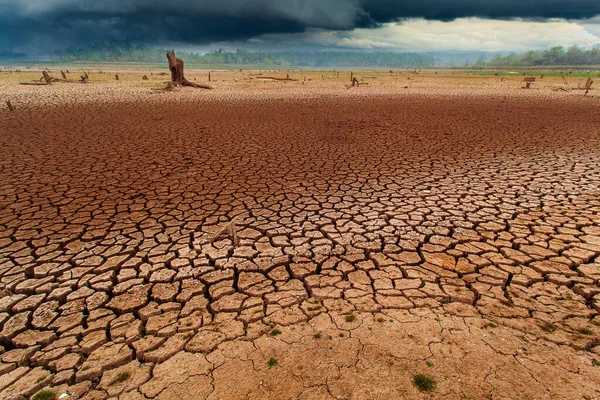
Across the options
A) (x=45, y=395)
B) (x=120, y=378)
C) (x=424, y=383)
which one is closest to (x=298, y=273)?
(x=424, y=383)

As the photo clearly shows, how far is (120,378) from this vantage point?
2.34 meters

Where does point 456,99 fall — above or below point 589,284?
above

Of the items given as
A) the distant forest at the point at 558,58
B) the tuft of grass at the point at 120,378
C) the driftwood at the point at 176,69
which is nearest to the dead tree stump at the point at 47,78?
the driftwood at the point at 176,69

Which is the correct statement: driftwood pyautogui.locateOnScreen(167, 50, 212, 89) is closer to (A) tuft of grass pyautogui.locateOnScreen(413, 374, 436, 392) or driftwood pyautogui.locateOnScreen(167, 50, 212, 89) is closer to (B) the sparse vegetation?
(B) the sparse vegetation

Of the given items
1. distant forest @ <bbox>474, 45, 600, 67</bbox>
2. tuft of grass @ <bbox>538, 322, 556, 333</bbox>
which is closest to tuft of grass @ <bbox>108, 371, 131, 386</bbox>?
tuft of grass @ <bbox>538, 322, 556, 333</bbox>

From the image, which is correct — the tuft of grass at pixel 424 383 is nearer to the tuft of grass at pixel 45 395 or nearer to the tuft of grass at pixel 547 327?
the tuft of grass at pixel 547 327

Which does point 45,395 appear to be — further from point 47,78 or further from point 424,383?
point 47,78

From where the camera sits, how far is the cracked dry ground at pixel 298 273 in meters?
2.38

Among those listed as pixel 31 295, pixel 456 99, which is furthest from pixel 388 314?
pixel 456 99

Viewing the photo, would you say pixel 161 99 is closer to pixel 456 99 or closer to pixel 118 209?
pixel 118 209

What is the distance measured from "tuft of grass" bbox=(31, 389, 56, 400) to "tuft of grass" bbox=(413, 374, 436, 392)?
2.55 m

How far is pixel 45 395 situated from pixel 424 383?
2671 millimetres

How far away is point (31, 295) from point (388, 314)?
11.6 feet

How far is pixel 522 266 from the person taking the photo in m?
3.61
